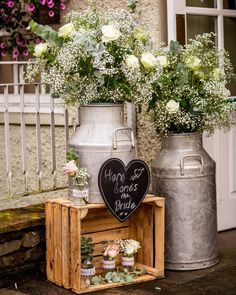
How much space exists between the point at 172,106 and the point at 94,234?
36.7 inches

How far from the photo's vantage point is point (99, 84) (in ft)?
14.9

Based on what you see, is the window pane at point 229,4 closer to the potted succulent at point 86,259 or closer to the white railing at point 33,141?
the white railing at point 33,141

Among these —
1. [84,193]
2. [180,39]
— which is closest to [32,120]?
[180,39]

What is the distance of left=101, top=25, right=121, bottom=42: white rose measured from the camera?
171 inches

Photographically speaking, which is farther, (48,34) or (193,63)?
(193,63)

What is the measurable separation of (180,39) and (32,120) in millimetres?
1427

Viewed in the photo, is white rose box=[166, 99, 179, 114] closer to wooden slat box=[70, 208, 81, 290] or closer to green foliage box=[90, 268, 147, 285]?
wooden slat box=[70, 208, 81, 290]

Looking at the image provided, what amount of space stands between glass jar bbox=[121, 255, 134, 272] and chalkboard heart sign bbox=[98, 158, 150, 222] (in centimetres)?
33

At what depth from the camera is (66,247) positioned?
4.47 metres

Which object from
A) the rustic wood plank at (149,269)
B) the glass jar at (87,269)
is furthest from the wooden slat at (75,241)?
the rustic wood plank at (149,269)

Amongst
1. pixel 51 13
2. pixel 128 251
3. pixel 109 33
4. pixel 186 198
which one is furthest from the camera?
pixel 51 13

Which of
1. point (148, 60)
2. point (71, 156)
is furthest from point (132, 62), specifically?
point (71, 156)

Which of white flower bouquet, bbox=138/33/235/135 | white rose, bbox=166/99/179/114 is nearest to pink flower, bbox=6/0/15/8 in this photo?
white flower bouquet, bbox=138/33/235/135

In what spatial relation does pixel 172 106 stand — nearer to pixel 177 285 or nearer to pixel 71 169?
pixel 71 169
